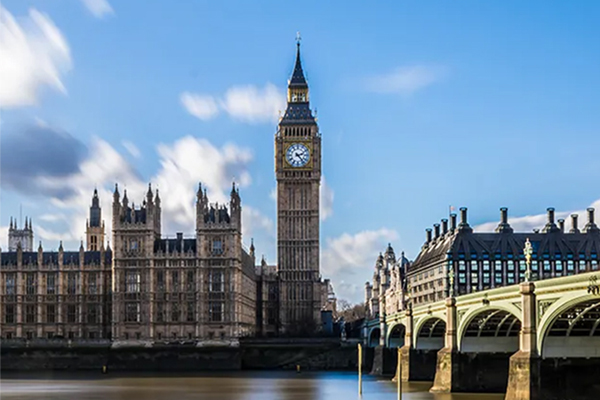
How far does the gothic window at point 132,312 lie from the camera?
134 meters

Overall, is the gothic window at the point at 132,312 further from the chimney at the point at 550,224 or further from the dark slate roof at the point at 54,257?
the chimney at the point at 550,224

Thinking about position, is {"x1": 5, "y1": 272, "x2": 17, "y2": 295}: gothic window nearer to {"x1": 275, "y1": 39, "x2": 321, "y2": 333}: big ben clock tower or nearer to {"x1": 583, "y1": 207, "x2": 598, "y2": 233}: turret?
{"x1": 275, "y1": 39, "x2": 321, "y2": 333}: big ben clock tower

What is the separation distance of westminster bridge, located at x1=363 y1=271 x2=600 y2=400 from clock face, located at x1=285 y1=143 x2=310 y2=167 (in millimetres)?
70942

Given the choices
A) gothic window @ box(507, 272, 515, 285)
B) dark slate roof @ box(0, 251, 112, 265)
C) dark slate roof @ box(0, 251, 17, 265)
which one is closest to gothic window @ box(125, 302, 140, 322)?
dark slate roof @ box(0, 251, 112, 265)

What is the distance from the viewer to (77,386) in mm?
88500

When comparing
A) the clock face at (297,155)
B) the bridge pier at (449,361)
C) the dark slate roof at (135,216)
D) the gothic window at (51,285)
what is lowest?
the bridge pier at (449,361)

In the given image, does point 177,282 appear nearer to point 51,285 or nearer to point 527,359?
point 51,285

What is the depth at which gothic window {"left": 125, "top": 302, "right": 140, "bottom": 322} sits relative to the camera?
134 metres

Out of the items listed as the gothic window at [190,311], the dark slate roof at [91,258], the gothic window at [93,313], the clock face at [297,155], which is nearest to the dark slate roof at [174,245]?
the gothic window at [190,311]

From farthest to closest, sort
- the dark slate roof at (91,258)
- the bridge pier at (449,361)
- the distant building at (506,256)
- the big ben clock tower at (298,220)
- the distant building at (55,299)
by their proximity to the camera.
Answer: the big ben clock tower at (298,220) → the dark slate roof at (91,258) → the distant building at (55,299) → the distant building at (506,256) → the bridge pier at (449,361)

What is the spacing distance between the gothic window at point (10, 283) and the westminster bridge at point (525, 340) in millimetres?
66995

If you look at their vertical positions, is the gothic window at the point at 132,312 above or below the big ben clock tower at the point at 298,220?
below

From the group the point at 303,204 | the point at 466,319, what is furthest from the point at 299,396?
the point at 303,204

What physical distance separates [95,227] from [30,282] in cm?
4513
